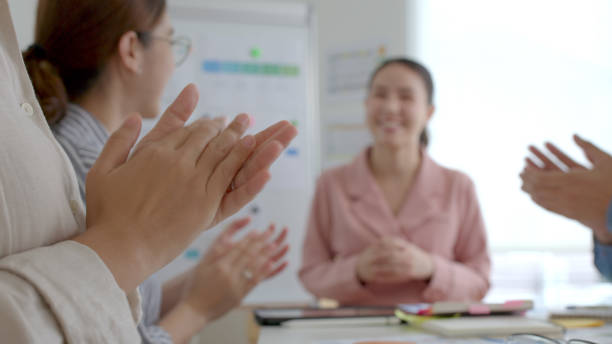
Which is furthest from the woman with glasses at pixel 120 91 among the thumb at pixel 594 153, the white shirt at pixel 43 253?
the thumb at pixel 594 153

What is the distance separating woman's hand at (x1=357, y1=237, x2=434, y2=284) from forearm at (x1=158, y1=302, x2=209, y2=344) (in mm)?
532

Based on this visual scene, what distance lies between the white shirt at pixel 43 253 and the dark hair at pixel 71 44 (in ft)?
1.74

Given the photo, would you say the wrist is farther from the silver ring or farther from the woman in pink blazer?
the woman in pink blazer

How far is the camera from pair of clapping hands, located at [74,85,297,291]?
54cm

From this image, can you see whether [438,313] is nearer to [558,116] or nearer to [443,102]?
[443,102]

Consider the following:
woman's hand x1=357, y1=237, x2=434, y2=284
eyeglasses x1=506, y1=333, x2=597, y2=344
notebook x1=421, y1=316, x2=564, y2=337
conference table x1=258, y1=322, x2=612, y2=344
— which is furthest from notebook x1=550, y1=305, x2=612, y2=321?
woman's hand x1=357, y1=237, x2=434, y2=284

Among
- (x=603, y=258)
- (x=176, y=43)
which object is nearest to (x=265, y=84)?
(x=176, y=43)

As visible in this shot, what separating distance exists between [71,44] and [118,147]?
2.01 feet

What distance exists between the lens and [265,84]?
2.64 meters

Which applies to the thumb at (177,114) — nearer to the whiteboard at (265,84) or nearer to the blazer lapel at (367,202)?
the blazer lapel at (367,202)

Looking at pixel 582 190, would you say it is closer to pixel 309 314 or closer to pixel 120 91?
pixel 309 314

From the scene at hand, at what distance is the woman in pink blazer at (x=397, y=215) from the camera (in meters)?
1.65

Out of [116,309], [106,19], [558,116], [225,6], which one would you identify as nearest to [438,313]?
[116,309]

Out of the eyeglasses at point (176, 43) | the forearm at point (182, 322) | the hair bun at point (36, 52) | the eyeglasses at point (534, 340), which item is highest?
the eyeglasses at point (176, 43)
